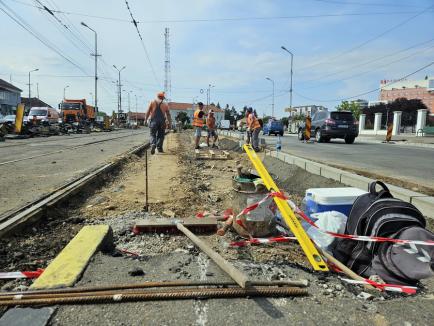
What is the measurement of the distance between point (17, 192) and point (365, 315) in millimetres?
5523

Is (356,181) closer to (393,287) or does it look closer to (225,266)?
(393,287)

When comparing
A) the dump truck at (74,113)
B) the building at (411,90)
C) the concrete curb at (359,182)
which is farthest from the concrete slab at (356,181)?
the building at (411,90)

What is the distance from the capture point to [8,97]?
226ft

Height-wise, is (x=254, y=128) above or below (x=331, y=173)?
above

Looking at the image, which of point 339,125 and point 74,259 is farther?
point 339,125

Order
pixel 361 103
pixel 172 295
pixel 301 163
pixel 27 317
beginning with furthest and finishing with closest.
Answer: pixel 361 103 < pixel 301 163 < pixel 172 295 < pixel 27 317

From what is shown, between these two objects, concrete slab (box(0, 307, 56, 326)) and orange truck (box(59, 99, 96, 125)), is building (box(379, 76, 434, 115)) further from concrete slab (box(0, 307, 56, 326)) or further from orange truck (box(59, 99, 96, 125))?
concrete slab (box(0, 307, 56, 326))

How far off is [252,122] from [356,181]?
9.09 m

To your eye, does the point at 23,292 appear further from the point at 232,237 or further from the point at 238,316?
the point at 232,237

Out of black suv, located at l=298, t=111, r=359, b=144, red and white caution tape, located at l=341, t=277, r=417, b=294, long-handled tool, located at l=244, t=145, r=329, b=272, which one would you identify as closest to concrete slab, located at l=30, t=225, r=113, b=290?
long-handled tool, located at l=244, t=145, r=329, b=272

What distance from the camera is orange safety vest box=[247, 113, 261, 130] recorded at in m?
14.8

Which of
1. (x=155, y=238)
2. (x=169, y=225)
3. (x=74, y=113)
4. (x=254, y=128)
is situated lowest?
(x=155, y=238)

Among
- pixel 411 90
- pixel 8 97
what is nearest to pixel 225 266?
pixel 8 97

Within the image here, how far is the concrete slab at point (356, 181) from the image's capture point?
579 cm
